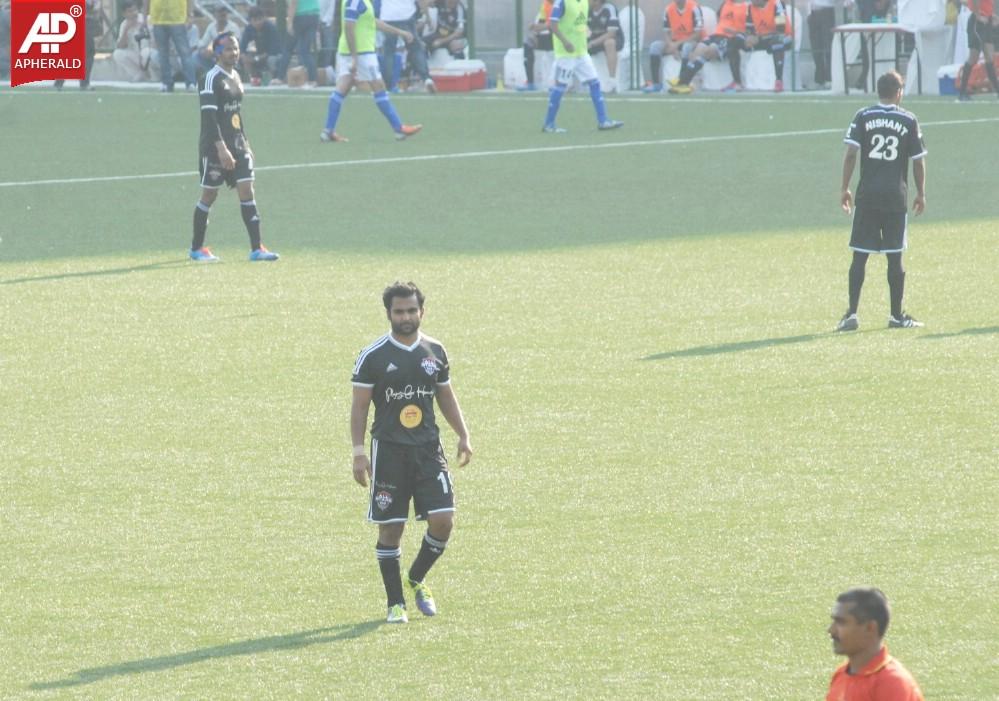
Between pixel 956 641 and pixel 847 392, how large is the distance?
484cm

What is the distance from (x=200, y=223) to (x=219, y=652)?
35.9 feet

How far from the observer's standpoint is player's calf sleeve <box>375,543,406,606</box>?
309 inches

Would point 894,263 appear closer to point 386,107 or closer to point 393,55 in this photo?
point 386,107

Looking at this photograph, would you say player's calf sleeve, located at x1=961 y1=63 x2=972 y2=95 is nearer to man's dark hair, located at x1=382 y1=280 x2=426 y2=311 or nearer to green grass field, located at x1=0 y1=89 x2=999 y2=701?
green grass field, located at x1=0 y1=89 x2=999 y2=701

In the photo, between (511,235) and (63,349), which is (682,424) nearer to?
(63,349)

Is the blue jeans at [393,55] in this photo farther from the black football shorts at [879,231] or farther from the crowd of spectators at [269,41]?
the black football shorts at [879,231]

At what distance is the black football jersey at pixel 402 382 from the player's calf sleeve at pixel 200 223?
10.5 meters

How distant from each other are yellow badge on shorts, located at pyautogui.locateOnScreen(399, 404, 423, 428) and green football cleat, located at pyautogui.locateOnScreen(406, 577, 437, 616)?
28.9 inches

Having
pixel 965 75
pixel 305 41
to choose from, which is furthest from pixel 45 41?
pixel 965 75

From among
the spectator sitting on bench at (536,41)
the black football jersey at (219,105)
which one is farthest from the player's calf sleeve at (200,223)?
the spectator sitting on bench at (536,41)

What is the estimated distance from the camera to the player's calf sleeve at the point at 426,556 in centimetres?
795

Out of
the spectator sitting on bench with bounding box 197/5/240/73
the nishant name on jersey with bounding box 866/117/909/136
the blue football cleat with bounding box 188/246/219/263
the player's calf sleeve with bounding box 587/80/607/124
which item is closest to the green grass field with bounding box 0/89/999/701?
the blue football cleat with bounding box 188/246/219/263

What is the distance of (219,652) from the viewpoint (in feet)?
24.7

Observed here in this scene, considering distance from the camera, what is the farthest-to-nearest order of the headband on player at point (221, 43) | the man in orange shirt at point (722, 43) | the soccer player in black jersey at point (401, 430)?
the man in orange shirt at point (722, 43) → the headband on player at point (221, 43) → the soccer player in black jersey at point (401, 430)
